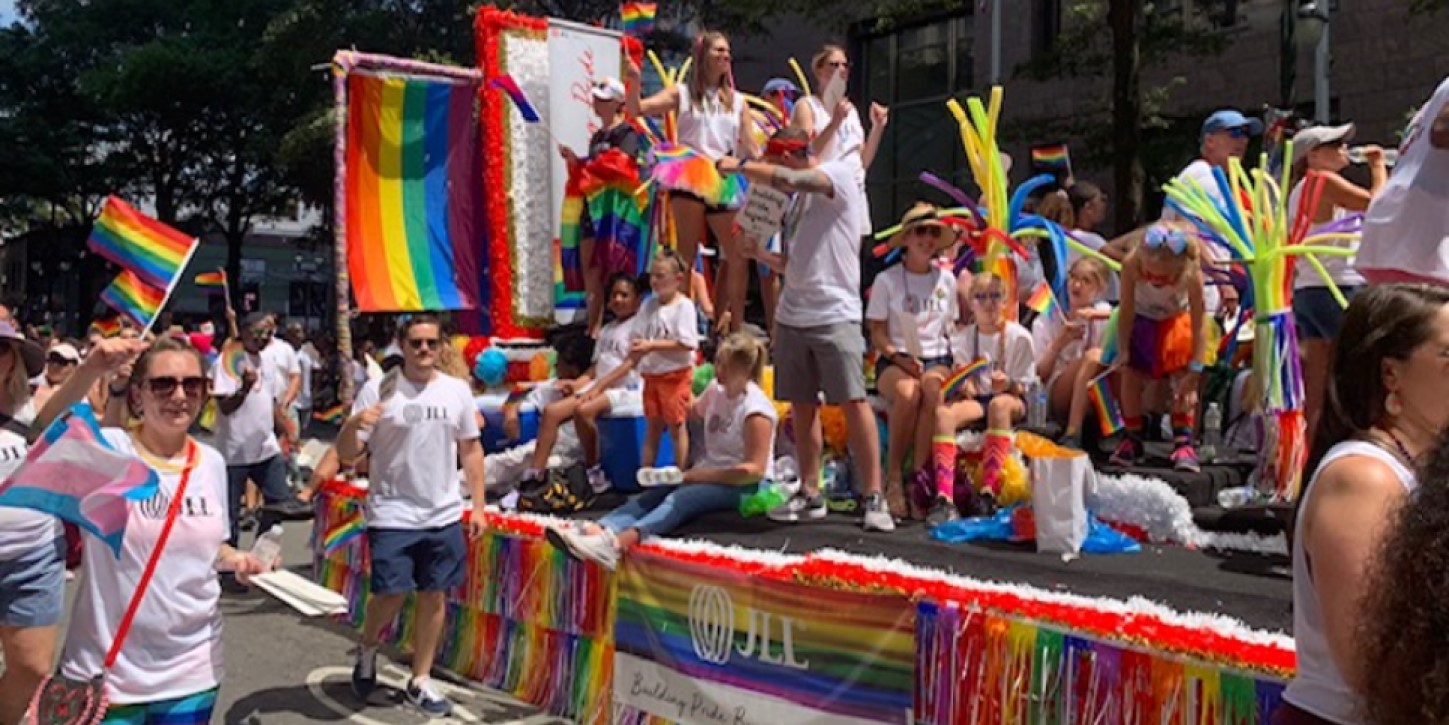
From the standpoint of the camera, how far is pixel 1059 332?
22.5 feet

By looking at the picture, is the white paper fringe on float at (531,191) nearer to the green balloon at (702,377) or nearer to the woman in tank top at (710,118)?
the woman in tank top at (710,118)

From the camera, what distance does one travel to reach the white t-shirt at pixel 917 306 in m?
6.01

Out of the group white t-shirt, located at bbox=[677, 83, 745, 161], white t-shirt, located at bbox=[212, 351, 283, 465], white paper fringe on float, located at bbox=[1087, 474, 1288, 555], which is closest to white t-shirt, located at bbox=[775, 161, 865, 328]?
white paper fringe on float, located at bbox=[1087, 474, 1288, 555]

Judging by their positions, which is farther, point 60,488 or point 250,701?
point 250,701

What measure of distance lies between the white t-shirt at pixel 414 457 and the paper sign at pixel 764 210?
1.65 m

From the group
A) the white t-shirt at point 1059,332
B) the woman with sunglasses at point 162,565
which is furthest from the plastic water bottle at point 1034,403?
the woman with sunglasses at point 162,565

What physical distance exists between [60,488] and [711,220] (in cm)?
591

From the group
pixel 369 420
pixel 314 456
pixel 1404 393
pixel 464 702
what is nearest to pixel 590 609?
pixel 464 702

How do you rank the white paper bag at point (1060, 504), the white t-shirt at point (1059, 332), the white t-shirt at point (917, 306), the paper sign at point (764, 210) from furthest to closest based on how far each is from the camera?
the white t-shirt at point (1059, 332), the paper sign at point (764, 210), the white t-shirt at point (917, 306), the white paper bag at point (1060, 504)

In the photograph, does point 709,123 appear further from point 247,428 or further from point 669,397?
point 247,428

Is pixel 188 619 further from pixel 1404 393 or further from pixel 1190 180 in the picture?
pixel 1190 180

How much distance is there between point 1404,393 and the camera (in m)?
2.09

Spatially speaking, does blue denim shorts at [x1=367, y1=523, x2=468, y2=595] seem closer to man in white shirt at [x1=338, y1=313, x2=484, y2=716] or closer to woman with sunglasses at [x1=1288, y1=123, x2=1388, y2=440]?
man in white shirt at [x1=338, y1=313, x2=484, y2=716]

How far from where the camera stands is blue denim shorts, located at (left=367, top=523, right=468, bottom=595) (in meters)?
5.64
